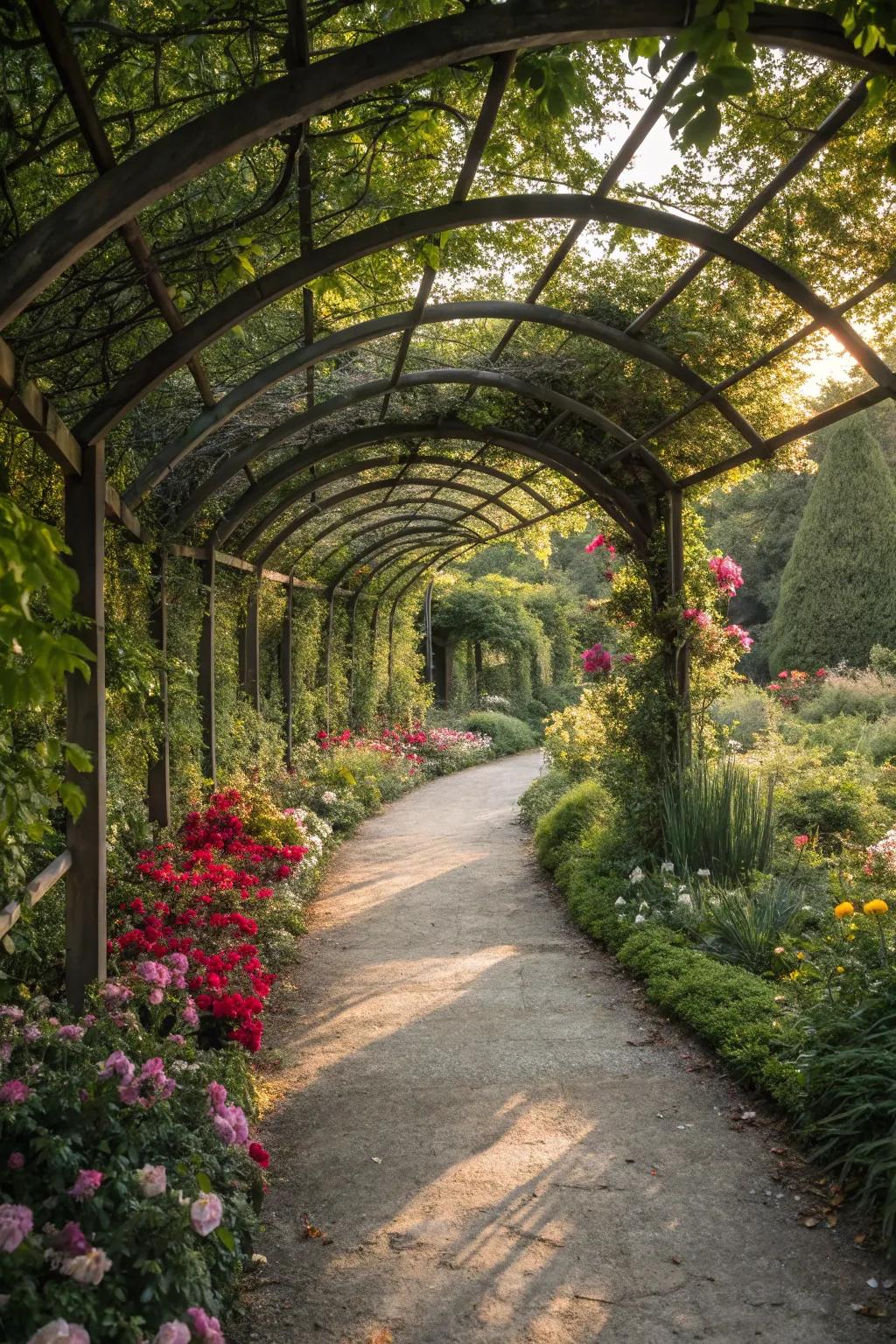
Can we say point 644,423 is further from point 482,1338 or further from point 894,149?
point 482,1338

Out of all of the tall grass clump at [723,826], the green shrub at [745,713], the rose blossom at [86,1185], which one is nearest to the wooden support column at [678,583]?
the tall grass clump at [723,826]

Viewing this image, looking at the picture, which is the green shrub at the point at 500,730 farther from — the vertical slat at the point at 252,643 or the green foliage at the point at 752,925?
the green foliage at the point at 752,925

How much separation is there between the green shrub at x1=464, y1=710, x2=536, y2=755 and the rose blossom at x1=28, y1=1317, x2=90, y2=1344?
17.8 m

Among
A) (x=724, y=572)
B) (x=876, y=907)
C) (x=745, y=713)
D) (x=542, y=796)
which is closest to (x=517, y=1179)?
(x=876, y=907)

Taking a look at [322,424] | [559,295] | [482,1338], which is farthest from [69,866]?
[322,424]

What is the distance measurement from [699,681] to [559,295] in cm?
302

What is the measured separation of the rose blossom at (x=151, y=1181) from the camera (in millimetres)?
2176

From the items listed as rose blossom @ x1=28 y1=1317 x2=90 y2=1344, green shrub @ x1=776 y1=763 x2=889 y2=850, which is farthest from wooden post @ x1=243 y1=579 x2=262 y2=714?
rose blossom @ x1=28 y1=1317 x2=90 y2=1344

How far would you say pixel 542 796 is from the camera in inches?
431

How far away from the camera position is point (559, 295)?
19.1ft

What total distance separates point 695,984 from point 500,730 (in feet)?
51.9

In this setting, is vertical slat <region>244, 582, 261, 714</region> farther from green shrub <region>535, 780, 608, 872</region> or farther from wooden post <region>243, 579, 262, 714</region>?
green shrub <region>535, 780, 608, 872</region>

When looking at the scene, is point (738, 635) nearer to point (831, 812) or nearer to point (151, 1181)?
A: point (831, 812)

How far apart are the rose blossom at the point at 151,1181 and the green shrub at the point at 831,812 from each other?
5627mm
